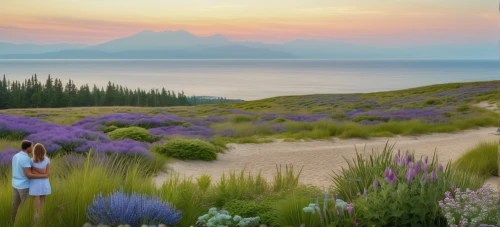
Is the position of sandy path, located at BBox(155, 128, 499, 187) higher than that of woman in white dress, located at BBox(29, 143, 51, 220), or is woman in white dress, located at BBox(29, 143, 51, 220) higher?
woman in white dress, located at BBox(29, 143, 51, 220)

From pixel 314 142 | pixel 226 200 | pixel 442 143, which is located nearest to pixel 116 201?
pixel 226 200

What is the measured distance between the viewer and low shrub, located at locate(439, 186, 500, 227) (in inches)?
189

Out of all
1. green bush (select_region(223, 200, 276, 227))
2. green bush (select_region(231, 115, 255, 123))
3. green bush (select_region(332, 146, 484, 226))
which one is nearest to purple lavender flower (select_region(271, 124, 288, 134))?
green bush (select_region(231, 115, 255, 123))

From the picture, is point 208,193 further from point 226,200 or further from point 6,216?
point 6,216

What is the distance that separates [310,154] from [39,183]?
11.2m

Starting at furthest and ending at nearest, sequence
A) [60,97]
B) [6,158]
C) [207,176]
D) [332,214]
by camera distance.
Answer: [60,97], [6,158], [207,176], [332,214]

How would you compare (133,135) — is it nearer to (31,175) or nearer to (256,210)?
(31,175)

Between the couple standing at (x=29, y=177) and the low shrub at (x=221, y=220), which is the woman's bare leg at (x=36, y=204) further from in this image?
the low shrub at (x=221, y=220)

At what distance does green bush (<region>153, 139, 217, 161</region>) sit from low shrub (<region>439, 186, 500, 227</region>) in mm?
10280

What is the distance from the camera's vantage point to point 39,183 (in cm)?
613

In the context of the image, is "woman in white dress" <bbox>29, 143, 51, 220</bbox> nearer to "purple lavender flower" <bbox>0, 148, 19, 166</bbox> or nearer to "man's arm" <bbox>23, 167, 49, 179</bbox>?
"man's arm" <bbox>23, 167, 49, 179</bbox>

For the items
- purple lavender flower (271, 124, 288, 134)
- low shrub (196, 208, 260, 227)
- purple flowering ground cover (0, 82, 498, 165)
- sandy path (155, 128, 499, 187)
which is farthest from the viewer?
purple lavender flower (271, 124, 288, 134)

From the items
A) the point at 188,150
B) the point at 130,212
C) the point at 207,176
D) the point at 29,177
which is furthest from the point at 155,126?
the point at 130,212

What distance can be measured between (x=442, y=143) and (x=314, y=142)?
4969 mm
